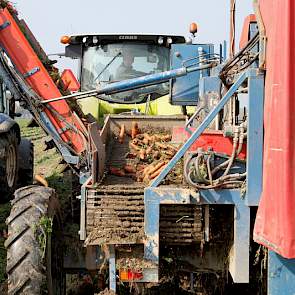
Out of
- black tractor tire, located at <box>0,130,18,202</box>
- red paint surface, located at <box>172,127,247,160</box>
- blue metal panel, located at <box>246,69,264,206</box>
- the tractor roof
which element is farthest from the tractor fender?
blue metal panel, located at <box>246,69,264,206</box>

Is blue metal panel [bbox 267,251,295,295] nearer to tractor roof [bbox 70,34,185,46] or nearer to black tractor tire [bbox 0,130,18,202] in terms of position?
black tractor tire [bbox 0,130,18,202]

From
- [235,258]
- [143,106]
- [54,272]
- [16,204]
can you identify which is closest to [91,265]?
[54,272]

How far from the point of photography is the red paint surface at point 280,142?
→ 104 inches

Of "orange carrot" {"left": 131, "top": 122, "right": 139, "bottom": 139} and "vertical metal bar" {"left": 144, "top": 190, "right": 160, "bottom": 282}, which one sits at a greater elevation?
"orange carrot" {"left": 131, "top": 122, "right": 139, "bottom": 139}

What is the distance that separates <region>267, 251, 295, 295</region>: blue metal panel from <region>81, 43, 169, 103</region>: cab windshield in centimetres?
456

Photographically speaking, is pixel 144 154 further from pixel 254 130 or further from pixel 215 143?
pixel 254 130

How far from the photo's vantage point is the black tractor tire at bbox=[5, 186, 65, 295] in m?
3.83

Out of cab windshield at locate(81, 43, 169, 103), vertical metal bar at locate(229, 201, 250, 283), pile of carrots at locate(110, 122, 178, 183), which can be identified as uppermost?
cab windshield at locate(81, 43, 169, 103)

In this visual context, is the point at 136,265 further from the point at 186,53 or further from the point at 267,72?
the point at 186,53

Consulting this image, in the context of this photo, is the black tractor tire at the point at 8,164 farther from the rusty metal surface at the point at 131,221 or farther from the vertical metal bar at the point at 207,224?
the vertical metal bar at the point at 207,224

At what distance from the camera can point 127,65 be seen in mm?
7309

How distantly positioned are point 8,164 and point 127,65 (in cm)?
197

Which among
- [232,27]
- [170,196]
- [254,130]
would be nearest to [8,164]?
[232,27]

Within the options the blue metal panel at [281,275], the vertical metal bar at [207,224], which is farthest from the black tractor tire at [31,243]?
the blue metal panel at [281,275]
